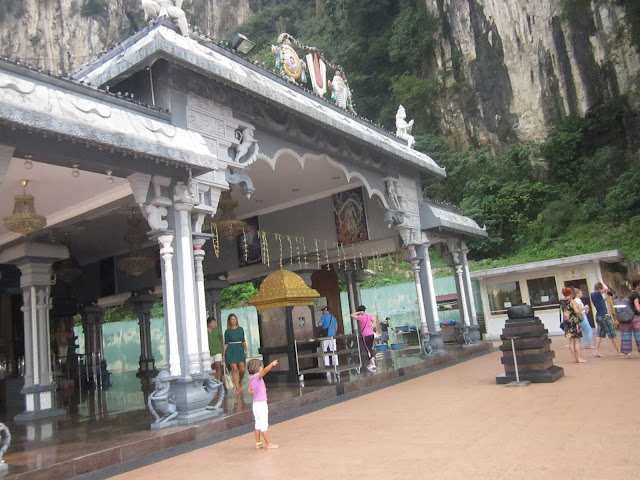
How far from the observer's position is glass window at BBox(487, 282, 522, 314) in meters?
16.4

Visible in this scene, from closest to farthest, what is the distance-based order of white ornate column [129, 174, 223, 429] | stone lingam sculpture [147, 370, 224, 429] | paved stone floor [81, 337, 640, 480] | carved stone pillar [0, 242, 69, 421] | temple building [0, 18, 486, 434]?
paved stone floor [81, 337, 640, 480]
temple building [0, 18, 486, 434]
stone lingam sculpture [147, 370, 224, 429]
white ornate column [129, 174, 223, 429]
carved stone pillar [0, 242, 69, 421]

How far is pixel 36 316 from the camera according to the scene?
8.51 metres

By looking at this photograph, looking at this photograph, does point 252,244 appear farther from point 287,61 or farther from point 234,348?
point 234,348

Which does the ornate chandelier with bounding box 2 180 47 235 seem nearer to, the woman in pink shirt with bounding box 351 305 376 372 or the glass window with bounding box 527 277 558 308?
the woman in pink shirt with bounding box 351 305 376 372

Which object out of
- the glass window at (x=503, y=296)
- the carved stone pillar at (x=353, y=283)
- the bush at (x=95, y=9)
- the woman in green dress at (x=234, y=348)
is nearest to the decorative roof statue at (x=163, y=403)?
the woman in green dress at (x=234, y=348)

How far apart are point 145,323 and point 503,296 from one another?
11.5 metres

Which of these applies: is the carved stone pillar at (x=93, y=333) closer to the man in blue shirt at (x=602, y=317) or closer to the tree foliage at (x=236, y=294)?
the man in blue shirt at (x=602, y=317)

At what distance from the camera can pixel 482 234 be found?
15.2m

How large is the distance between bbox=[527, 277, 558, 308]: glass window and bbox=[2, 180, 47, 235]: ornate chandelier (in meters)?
14.1

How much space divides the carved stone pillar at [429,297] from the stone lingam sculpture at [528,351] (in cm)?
427

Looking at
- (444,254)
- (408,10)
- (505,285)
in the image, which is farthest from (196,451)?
(408,10)

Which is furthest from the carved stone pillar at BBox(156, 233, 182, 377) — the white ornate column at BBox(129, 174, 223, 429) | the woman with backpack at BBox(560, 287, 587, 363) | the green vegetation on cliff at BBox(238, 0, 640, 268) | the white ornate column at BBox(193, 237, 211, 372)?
the green vegetation on cliff at BBox(238, 0, 640, 268)

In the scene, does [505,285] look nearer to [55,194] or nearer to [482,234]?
[482,234]

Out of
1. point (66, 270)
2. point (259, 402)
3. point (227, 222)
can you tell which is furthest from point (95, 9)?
point (259, 402)
